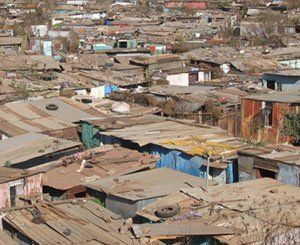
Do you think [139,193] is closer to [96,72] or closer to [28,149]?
[28,149]

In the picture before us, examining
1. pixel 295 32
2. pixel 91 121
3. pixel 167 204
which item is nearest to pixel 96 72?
pixel 91 121

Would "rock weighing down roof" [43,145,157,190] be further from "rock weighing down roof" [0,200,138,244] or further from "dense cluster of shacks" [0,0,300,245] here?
"rock weighing down roof" [0,200,138,244]

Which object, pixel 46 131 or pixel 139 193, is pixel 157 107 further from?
pixel 139 193

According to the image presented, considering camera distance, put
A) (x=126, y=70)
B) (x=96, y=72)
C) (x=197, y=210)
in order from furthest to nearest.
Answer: (x=126, y=70) < (x=96, y=72) < (x=197, y=210)

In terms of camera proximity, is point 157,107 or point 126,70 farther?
point 126,70

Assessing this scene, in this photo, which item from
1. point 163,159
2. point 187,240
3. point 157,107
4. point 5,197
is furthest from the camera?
point 157,107

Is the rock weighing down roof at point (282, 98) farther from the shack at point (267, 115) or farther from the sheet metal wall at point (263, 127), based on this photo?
the sheet metal wall at point (263, 127)
